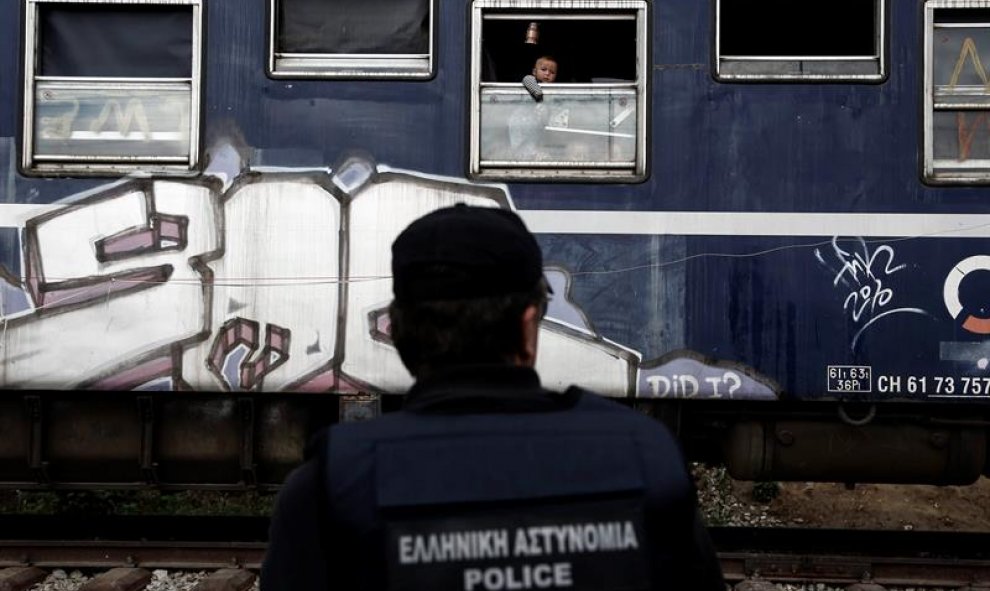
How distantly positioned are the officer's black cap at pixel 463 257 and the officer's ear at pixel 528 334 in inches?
1.8

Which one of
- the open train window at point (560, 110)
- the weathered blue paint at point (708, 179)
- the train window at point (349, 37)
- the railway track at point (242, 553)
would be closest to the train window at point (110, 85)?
the weathered blue paint at point (708, 179)

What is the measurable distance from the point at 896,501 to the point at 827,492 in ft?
1.80

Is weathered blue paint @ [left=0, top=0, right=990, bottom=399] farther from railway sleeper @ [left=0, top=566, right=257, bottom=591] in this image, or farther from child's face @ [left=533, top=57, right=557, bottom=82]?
railway sleeper @ [left=0, top=566, right=257, bottom=591]

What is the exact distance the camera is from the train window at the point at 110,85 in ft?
18.8

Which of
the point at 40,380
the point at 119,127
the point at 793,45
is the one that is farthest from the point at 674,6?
the point at 40,380

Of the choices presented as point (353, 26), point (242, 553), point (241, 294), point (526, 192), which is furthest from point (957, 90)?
point (242, 553)

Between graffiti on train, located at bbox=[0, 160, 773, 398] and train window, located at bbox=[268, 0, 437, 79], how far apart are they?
559 mm

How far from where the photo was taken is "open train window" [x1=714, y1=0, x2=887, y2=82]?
5680 millimetres

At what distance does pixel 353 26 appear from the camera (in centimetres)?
575

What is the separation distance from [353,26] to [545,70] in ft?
3.45

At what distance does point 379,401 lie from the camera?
560 centimetres

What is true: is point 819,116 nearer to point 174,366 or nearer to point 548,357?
point 548,357

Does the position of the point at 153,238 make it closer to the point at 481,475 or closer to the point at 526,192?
the point at 526,192

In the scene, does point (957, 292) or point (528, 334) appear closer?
point (528, 334)
